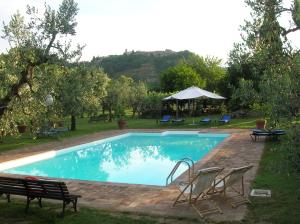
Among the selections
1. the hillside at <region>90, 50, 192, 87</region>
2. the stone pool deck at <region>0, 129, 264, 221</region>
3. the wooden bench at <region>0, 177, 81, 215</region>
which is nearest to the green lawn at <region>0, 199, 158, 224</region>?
the wooden bench at <region>0, 177, 81, 215</region>

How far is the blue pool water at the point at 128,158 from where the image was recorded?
13445 mm

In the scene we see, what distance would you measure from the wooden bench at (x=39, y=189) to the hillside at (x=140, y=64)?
62.9 m

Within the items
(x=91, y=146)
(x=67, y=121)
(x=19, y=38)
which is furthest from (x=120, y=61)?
(x=19, y=38)

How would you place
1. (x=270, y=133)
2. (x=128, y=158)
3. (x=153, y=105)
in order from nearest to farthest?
(x=270, y=133)
(x=128, y=158)
(x=153, y=105)

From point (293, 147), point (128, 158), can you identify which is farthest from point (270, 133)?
point (293, 147)

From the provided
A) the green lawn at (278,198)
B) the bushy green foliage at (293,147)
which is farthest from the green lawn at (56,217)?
the bushy green foliage at (293,147)

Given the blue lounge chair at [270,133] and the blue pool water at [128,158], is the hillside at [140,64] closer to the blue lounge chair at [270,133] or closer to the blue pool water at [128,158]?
the blue pool water at [128,158]

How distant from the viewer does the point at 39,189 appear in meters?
7.02

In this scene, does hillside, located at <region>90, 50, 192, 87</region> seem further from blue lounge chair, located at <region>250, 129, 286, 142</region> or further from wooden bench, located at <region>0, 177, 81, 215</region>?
wooden bench, located at <region>0, 177, 81, 215</region>

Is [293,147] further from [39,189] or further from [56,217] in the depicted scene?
[39,189]

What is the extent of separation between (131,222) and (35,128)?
376 centimetres

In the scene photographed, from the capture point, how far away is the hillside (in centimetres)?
7375

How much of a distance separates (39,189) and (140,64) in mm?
72959

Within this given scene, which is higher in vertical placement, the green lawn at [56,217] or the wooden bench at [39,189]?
the wooden bench at [39,189]
